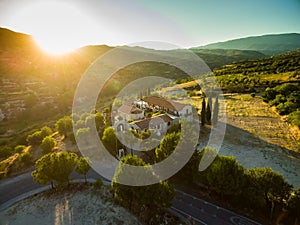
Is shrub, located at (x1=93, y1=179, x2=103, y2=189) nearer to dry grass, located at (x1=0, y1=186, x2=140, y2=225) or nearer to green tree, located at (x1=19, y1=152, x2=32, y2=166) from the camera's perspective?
dry grass, located at (x1=0, y1=186, x2=140, y2=225)

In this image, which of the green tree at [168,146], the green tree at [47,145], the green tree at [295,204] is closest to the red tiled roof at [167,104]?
the green tree at [168,146]

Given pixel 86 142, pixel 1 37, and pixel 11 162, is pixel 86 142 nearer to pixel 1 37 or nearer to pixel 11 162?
pixel 11 162

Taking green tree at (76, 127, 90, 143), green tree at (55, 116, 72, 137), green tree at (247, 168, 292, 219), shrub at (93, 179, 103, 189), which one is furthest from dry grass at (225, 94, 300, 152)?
green tree at (55, 116, 72, 137)

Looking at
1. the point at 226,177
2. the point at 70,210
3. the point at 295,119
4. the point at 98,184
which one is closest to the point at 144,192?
the point at 98,184

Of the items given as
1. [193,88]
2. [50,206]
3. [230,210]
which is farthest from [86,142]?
[193,88]

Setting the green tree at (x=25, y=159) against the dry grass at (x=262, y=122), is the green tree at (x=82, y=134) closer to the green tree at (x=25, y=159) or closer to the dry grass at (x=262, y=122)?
the green tree at (x=25, y=159)
